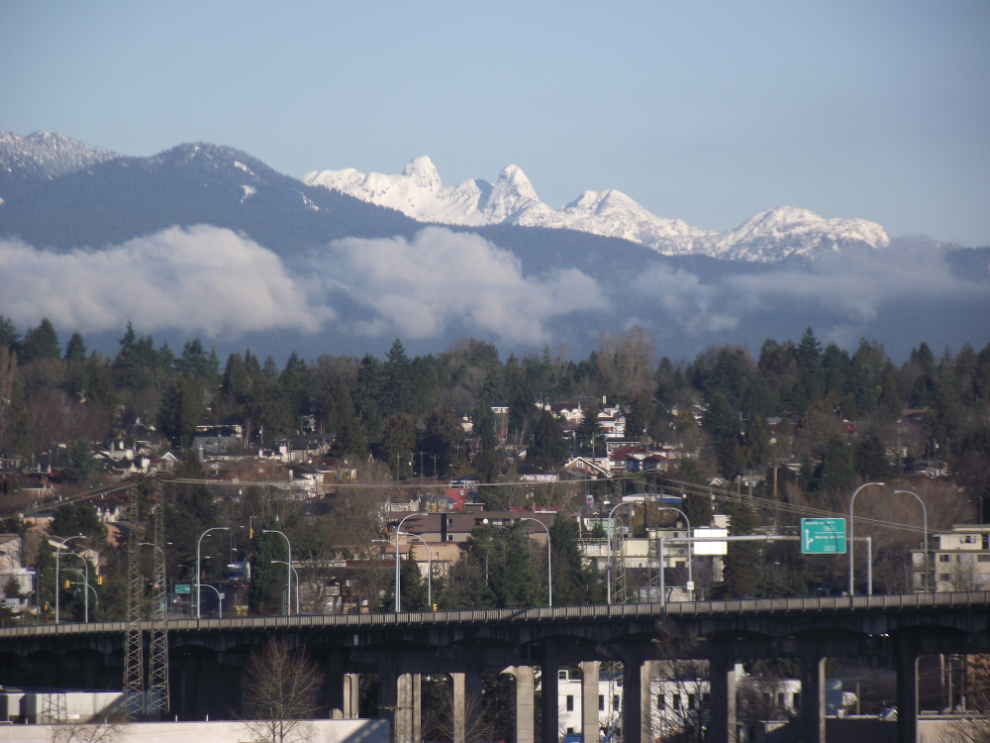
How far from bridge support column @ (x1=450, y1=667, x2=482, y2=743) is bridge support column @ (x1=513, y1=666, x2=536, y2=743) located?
2.24 meters

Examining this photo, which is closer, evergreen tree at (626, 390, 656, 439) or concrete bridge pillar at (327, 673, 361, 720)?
concrete bridge pillar at (327, 673, 361, 720)

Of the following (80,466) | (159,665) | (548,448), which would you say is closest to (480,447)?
(548,448)

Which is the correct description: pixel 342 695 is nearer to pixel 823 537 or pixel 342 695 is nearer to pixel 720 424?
pixel 823 537

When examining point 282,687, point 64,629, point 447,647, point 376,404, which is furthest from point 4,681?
point 376,404

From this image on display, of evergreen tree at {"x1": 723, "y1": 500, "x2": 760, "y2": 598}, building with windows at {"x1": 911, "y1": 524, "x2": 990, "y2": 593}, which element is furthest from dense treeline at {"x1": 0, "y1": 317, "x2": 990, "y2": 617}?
building with windows at {"x1": 911, "y1": 524, "x2": 990, "y2": 593}

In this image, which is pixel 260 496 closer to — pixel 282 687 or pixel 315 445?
pixel 315 445

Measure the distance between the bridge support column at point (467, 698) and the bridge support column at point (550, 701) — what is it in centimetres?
387

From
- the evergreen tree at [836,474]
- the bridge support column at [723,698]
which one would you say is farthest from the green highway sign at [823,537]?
the evergreen tree at [836,474]

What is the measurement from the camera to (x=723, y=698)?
63125 millimetres

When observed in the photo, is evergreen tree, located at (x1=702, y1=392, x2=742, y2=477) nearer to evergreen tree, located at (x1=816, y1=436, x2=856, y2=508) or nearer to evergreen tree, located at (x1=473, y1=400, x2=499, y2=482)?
evergreen tree, located at (x1=816, y1=436, x2=856, y2=508)

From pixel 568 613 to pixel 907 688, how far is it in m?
17.1

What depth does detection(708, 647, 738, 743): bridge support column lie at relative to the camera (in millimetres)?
60781

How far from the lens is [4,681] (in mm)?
83875

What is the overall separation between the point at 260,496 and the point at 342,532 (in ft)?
50.4
